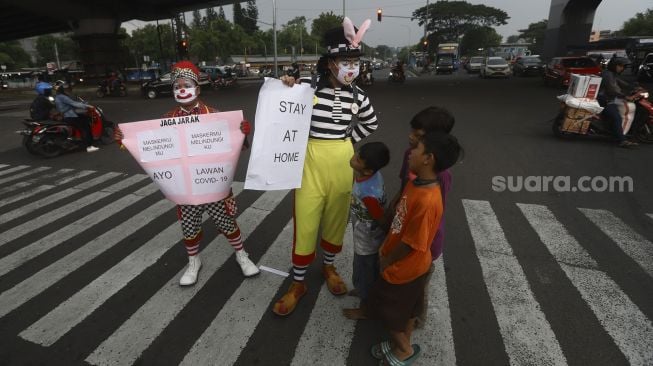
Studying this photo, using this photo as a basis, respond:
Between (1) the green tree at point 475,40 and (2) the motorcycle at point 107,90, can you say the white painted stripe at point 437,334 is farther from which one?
(1) the green tree at point 475,40

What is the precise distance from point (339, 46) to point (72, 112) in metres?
8.67

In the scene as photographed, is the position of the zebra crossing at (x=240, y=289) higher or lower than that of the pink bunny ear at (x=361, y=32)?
lower

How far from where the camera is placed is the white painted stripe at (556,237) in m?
3.79

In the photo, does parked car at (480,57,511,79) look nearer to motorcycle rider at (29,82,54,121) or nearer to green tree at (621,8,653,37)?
motorcycle rider at (29,82,54,121)

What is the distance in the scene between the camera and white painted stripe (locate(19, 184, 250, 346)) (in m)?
2.87

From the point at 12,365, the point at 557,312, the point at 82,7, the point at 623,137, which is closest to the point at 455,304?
the point at 557,312

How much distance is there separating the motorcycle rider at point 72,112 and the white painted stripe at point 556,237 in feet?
31.9

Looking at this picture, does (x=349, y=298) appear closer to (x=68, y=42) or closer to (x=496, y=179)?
(x=496, y=179)

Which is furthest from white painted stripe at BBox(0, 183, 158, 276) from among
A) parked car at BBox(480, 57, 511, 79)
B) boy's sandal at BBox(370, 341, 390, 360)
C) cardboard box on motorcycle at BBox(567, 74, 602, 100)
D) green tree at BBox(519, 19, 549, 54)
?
green tree at BBox(519, 19, 549, 54)

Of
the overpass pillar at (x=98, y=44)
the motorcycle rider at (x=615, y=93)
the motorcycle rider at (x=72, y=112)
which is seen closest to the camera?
the motorcycle rider at (x=615, y=93)

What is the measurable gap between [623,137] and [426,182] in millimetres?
8331

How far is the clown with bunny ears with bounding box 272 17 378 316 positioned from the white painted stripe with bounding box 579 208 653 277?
3228 millimetres

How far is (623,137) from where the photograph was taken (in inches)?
309

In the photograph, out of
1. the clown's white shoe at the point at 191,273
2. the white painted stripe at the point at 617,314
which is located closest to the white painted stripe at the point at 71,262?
the clown's white shoe at the point at 191,273
